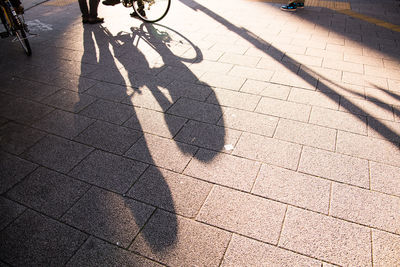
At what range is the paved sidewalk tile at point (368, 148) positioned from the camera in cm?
296

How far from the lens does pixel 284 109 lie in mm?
3742

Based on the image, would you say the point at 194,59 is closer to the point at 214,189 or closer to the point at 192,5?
the point at 214,189

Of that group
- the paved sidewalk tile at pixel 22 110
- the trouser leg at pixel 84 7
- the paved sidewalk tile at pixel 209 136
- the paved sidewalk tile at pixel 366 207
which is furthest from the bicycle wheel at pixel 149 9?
the paved sidewalk tile at pixel 366 207

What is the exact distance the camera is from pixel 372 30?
6.48 meters

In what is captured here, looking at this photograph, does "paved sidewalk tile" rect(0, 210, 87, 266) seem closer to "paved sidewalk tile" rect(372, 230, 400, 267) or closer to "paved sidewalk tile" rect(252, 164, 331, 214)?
"paved sidewalk tile" rect(252, 164, 331, 214)

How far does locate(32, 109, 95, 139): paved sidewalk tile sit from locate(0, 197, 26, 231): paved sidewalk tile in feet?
3.32

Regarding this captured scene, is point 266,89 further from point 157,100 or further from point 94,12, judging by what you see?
point 94,12

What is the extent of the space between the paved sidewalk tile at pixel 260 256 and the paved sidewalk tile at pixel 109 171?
120 centimetres

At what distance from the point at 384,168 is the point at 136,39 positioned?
5308 millimetres

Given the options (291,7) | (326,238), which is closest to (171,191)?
(326,238)

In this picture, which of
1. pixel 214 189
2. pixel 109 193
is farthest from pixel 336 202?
pixel 109 193

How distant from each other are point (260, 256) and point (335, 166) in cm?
137

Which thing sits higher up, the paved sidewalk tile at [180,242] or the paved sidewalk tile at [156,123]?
the paved sidewalk tile at [156,123]

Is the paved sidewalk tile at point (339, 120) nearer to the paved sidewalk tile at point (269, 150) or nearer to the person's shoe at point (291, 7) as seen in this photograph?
the paved sidewalk tile at point (269, 150)
